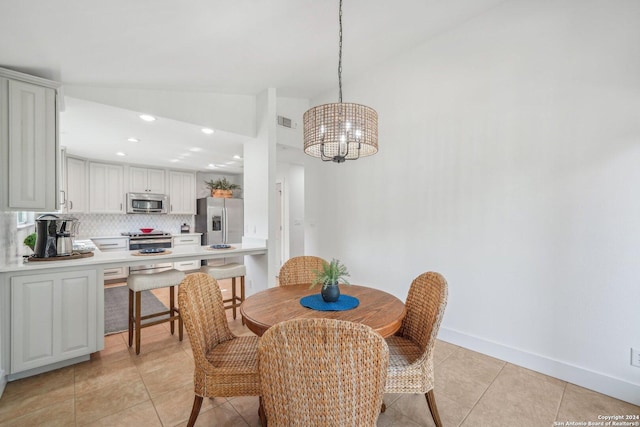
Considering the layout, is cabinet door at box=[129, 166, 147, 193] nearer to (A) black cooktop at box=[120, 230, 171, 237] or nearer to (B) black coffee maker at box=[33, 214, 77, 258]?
(A) black cooktop at box=[120, 230, 171, 237]

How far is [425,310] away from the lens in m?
1.72

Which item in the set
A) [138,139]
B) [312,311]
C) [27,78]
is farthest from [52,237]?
[312,311]

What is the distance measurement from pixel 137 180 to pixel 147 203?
49 centimetres

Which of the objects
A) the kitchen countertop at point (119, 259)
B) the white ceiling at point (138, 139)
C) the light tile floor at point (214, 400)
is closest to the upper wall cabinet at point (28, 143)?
the white ceiling at point (138, 139)

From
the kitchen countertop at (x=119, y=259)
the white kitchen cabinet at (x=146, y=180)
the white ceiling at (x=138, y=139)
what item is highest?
the white ceiling at (x=138, y=139)

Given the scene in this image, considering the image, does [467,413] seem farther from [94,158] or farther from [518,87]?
[94,158]

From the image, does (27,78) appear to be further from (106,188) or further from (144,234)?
(144,234)

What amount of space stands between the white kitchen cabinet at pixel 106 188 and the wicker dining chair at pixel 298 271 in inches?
180

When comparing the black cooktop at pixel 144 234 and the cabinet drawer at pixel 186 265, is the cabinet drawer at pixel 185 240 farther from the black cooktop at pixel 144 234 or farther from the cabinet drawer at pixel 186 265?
the cabinet drawer at pixel 186 265

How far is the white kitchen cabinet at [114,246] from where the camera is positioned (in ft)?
16.0

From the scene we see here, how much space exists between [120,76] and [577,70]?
11.9 feet

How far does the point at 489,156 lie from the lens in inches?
98.1

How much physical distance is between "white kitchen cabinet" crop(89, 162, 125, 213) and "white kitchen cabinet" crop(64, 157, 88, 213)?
0.10 meters

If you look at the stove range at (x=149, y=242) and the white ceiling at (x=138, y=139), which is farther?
the stove range at (x=149, y=242)
